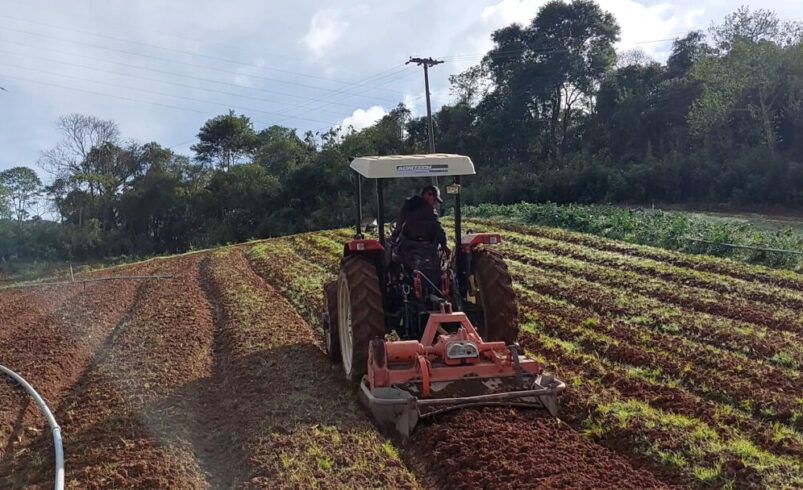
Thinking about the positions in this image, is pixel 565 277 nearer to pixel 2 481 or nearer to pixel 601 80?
pixel 2 481

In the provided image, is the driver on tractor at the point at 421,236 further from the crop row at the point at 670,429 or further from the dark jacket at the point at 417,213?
the crop row at the point at 670,429

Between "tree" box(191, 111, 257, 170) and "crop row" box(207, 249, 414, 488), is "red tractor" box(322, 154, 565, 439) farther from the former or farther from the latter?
"tree" box(191, 111, 257, 170)

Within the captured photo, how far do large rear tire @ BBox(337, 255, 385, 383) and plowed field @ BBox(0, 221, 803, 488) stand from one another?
1.25 ft

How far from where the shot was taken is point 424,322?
6.61 metres

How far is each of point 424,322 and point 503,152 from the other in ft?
121

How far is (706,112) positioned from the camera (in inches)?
1220

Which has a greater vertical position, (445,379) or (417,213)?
(417,213)

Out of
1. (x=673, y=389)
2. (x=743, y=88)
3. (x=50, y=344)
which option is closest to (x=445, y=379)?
(x=673, y=389)

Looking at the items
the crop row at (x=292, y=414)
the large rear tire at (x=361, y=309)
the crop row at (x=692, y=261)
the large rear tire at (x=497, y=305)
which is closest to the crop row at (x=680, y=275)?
the crop row at (x=692, y=261)

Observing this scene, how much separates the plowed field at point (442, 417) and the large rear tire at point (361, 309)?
38 cm

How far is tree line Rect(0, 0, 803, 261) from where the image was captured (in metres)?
31.7

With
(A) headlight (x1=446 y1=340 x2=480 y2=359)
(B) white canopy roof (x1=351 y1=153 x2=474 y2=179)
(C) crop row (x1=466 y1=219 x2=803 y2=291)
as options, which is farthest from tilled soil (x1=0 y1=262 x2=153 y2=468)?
(C) crop row (x1=466 y1=219 x2=803 y2=291)

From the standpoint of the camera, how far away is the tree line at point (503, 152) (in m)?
31.7

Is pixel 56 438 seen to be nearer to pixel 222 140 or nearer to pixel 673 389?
pixel 673 389
